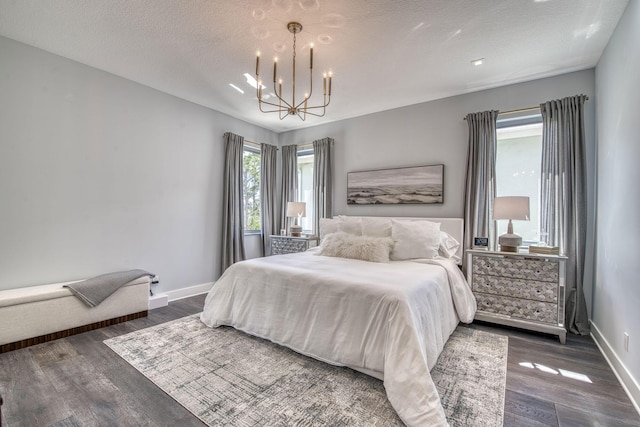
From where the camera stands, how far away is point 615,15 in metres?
2.33

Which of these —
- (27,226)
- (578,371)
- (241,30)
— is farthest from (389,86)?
(27,226)

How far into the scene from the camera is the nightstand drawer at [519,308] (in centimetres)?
287

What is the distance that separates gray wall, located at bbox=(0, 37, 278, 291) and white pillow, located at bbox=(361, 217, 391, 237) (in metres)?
2.45

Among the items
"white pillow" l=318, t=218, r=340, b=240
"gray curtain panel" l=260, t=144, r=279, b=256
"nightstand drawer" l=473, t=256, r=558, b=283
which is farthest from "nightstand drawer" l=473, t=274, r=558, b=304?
"gray curtain panel" l=260, t=144, r=279, b=256

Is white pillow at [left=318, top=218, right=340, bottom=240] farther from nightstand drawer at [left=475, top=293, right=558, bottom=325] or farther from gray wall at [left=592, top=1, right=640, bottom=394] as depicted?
gray wall at [left=592, top=1, right=640, bottom=394]

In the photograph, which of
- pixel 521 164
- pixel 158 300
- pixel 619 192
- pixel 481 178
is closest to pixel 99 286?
pixel 158 300

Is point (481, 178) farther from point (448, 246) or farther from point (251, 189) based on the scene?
point (251, 189)

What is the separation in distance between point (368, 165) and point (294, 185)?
4.90 ft

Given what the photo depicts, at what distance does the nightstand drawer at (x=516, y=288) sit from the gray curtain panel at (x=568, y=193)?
439mm

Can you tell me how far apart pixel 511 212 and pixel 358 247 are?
165 cm

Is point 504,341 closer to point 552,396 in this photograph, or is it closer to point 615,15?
point 552,396

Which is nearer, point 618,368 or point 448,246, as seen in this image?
point 618,368

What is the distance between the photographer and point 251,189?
5.34 m

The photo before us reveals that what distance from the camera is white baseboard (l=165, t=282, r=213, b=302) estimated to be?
4.11 metres
